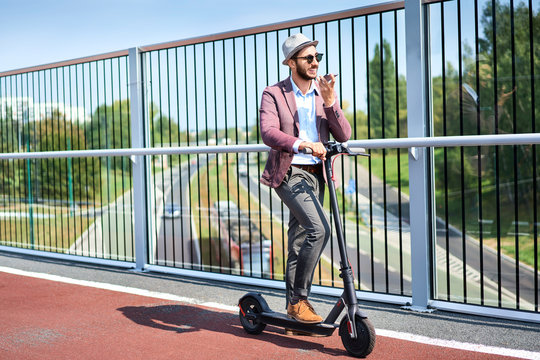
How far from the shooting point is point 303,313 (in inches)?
119

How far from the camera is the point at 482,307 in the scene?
348cm

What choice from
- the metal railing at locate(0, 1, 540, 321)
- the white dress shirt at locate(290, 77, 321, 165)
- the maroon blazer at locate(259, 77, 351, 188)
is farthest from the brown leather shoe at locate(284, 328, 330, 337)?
the white dress shirt at locate(290, 77, 321, 165)

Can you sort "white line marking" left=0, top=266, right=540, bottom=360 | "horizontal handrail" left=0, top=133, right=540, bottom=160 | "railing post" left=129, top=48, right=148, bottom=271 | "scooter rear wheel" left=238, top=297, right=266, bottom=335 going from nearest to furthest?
"white line marking" left=0, top=266, right=540, bottom=360, "horizontal handrail" left=0, top=133, right=540, bottom=160, "scooter rear wheel" left=238, top=297, right=266, bottom=335, "railing post" left=129, top=48, right=148, bottom=271

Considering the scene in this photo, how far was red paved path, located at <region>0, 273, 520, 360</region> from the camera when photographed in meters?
2.89

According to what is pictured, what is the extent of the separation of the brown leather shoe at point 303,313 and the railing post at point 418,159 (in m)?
0.92

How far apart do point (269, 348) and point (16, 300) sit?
2.24 meters

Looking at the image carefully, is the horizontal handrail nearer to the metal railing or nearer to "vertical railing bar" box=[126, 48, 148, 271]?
the metal railing

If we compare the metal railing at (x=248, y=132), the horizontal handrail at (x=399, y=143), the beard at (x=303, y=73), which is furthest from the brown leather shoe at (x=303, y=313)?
the beard at (x=303, y=73)

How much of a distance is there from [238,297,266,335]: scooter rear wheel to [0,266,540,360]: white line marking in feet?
1.78

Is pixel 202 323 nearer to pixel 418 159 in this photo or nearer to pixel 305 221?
pixel 305 221

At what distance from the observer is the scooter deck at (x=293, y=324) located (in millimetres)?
2910

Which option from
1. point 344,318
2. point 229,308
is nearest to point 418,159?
point 344,318

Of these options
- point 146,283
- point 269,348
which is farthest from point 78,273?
point 269,348

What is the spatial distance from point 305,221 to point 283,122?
55 cm
